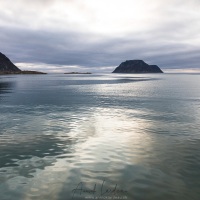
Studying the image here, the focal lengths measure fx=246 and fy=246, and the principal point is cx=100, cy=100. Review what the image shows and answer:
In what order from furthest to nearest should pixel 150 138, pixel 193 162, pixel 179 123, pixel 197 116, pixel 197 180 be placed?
1. pixel 197 116
2. pixel 179 123
3. pixel 150 138
4. pixel 193 162
5. pixel 197 180

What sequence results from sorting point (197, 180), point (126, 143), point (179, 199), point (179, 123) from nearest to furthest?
point (179, 199), point (197, 180), point (126, 143), point (179, 123)

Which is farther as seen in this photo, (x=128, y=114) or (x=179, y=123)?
(x=128, y=114)

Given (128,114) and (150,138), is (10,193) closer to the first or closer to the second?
(150,138)

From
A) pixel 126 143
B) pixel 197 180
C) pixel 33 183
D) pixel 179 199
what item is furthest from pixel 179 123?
pixel 33 183

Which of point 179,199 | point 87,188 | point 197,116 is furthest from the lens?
point 197,116

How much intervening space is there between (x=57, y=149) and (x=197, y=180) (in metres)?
12.2

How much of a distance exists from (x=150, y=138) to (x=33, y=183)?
47.8 feet

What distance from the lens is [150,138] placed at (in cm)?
2658

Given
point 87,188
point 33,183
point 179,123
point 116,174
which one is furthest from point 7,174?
point 179,123

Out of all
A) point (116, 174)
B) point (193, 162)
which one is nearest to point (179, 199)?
point (116, 174)

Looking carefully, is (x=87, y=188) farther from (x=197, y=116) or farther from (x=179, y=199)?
(x=197, y=116)

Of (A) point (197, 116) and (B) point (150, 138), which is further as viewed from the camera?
(A) point (197, 116)

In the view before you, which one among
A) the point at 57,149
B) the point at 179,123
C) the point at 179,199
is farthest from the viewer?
the point at 179,123

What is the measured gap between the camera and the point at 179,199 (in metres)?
14.0
